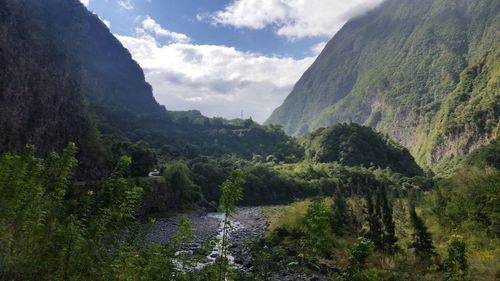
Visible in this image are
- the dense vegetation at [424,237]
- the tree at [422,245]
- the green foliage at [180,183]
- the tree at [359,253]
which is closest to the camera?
the tree at [359,253]

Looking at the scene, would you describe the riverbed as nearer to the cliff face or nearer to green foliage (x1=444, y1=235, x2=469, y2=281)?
green foliage (x1=444, y1=235, x2=469, y2=281)

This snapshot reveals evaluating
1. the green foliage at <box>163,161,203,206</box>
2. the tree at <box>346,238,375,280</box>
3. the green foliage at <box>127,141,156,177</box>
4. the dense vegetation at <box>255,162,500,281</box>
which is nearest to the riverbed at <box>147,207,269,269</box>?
the dense vegetation at <box>255,162,500,281</box>

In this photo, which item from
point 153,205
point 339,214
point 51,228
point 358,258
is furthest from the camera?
point 153,205

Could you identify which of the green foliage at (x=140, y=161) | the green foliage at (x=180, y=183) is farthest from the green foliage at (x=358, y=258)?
the green foliage at (x=180, y=183)

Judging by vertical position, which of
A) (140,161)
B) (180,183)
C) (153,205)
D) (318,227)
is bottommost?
(153,205)

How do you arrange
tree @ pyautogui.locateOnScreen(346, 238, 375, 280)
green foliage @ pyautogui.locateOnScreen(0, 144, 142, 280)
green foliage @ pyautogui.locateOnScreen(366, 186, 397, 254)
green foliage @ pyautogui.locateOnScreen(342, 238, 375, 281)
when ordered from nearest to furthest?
green foliage @ pyautogui.locateOnScreen(342, 238, 375, 281)
tree @ pyautogui.locateOnScreen(346, 238, 375, 280)
green foliage @ pyautogui.locateOnScreen(0, 144, 142, 280)
green foliage @ pyautogui.locateOnScreen(366, 186, 397, 254)

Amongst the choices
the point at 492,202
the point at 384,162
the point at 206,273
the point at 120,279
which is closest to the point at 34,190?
the point at 120,279

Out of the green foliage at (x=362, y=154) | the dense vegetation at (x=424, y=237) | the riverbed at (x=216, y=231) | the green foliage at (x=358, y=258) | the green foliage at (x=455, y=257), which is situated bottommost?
the riverbed at (x=216, y=231)

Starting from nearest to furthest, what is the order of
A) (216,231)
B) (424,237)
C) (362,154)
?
(424,237) → (216,231) → (362,154)

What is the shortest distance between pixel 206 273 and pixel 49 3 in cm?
13231

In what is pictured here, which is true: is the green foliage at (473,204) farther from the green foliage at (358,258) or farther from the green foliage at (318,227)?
the green foliage at (358,258)

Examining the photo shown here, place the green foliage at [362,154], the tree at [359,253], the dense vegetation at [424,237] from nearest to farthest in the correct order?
1. the tree at [359,253]
2. the dense vegetation at [424,237]
3. the green foliage at [362,154]

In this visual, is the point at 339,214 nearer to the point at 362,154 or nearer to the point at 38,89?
the point at 38,89

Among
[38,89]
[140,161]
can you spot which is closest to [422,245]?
[38,89]
